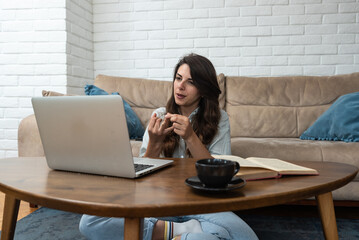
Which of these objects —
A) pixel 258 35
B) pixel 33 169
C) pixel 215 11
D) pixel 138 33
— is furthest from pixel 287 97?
pixel 33 169

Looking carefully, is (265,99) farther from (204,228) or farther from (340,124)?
(204,228)

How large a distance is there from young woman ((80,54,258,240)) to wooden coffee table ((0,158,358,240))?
0.73ft

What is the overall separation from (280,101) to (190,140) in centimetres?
145

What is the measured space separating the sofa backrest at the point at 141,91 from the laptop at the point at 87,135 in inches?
62.5

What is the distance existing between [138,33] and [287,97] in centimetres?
144

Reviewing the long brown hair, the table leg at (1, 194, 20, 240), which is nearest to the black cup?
the table leg at (1, 194, 20, 240)

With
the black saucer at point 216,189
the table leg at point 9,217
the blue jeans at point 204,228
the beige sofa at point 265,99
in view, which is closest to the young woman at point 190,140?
the blue jeans at point 204,228

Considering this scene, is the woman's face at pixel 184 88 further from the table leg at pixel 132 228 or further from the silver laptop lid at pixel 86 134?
the table leg at pixel 132 228

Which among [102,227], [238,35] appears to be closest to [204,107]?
[102,227]

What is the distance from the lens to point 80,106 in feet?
2.35

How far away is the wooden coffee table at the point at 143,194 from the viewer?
0.53 meters

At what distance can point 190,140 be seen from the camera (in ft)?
3.82

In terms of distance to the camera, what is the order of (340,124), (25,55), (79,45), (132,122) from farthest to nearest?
(79,45)
(25,55)
(132,122)
(340,124)

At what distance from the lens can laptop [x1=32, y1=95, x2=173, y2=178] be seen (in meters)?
0.68
